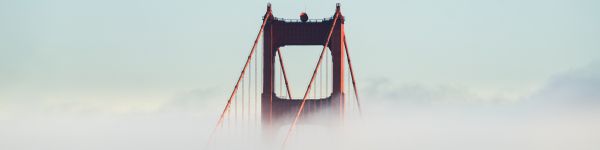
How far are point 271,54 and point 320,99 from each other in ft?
9.48

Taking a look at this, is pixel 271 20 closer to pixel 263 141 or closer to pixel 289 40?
pixel 289 40

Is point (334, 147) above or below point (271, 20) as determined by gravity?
below

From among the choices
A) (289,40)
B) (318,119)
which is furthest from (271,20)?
(318,119)

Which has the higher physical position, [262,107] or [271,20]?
[271,20]

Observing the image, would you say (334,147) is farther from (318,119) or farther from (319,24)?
(319,24)

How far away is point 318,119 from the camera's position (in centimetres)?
5803

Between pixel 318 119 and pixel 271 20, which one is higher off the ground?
pixel 271 20

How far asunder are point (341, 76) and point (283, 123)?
3.41 meters

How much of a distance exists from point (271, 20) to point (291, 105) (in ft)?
12.6

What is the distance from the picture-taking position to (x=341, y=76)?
189 feet

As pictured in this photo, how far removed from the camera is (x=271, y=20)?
5806 centimetres

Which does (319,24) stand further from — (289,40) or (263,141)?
(263,141)

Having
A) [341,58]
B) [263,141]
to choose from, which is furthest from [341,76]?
[263,141]

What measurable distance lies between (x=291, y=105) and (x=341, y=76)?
2.71 m
